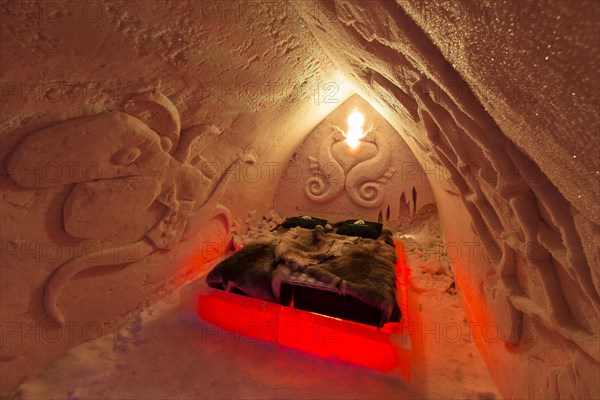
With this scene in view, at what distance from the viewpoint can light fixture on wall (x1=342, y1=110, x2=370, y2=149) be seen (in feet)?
14.0

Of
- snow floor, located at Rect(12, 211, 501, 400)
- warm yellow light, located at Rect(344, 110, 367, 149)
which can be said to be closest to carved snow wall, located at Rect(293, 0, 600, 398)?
snow floor, located at Rect(12, 211, 501, 400)

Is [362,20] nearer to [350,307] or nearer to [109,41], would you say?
[109,41]

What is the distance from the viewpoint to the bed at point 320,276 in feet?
6.55

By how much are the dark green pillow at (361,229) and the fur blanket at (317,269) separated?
1.27 ft

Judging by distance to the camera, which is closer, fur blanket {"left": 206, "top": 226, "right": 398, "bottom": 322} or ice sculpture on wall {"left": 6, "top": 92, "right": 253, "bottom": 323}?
ice sculpture on wall {"left": 6, "top": 92, "right": 253, "bottom": 323}

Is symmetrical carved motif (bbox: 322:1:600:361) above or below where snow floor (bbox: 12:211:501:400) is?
above

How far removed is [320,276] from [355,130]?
2.77 meters

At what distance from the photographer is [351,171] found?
174 inches

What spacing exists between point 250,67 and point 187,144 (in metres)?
0.75

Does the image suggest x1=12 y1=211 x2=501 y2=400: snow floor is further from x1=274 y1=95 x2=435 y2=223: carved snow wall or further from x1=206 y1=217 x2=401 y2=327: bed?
x1=274 y1=95 x2=435 y2=223: carved snow wall

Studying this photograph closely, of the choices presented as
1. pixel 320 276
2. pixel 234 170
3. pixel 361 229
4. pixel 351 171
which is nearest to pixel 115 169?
pixel 234 170

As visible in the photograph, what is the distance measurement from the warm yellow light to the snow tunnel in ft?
3.94

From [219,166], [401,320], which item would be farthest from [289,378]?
[219,166]

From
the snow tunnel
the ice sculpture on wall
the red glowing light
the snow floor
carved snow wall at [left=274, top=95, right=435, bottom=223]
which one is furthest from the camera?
carved snow wall at [left=274, top=95, right=435, bottom=223]
